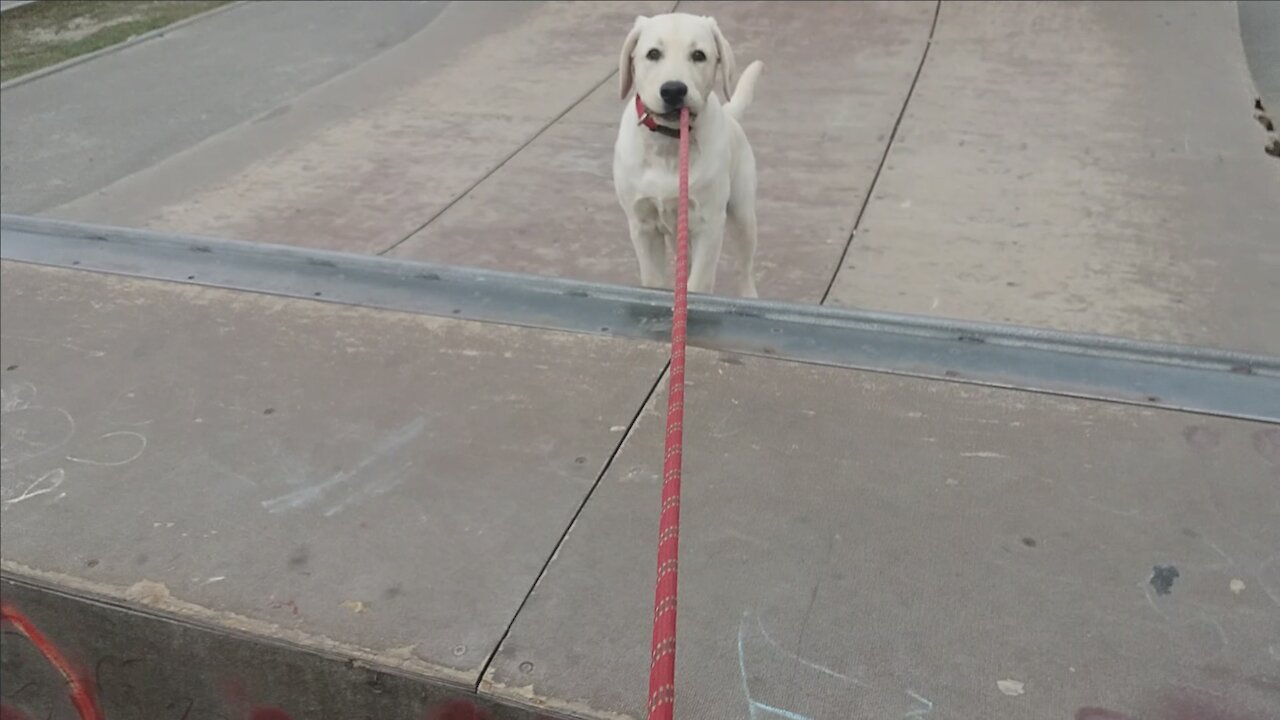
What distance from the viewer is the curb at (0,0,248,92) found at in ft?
22.6

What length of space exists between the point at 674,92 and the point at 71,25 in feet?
24.9

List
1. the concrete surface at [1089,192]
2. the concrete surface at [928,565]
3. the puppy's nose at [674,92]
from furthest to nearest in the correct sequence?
1. the concrete surface at [1089,192]
2. the puppy's nose at [674,92]
3. the concrete surface at [928,565]

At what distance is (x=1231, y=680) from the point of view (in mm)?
1865

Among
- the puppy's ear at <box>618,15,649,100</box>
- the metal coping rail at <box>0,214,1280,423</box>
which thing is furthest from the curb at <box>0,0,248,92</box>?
the puppy's ear at <box>618,15,649,100</box>

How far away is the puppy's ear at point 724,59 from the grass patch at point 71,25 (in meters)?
5.94

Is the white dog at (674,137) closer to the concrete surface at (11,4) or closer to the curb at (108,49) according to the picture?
the curb at (108,49)

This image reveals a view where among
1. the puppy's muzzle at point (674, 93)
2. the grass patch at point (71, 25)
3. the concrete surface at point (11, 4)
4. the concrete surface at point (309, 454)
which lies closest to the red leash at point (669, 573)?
the concrete surface at point (309, 454)

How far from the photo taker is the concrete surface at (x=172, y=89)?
5.64 m

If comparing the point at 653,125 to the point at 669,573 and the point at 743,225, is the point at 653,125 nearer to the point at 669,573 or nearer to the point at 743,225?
the point at 743,225

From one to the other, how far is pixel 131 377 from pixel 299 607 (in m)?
1.30

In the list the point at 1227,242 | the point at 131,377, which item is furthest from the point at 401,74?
the point at 1227,242

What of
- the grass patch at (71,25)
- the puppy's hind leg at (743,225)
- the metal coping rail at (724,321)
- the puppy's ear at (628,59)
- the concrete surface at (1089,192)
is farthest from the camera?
the grass patch at (71,25)

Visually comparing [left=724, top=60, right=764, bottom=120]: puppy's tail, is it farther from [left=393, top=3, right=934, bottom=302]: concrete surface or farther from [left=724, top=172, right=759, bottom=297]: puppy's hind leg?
[left=393, top=3, right=934, bottom=302]: concrete surface

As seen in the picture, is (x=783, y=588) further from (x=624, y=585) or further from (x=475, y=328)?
(x=475, y=328)
